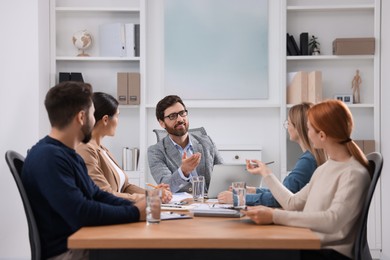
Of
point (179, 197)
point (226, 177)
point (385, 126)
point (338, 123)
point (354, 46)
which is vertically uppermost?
point (354, 46)

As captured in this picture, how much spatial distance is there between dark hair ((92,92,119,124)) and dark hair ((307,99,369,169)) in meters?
1.27

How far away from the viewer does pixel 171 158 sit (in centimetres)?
414

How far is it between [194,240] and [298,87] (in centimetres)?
355

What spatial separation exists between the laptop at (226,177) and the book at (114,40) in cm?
244

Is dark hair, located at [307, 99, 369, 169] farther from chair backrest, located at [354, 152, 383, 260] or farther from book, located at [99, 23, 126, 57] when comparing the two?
book, located at [99, 23, 126, 57]

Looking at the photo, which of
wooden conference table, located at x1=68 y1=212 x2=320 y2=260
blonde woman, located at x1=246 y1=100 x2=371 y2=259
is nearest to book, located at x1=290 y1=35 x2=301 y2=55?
blonde woman, located at x1=246 y1=100 x2=371 y2=259

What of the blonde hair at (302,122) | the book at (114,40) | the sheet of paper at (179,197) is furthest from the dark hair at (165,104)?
the book at (114,40)

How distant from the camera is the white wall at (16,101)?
15.8 feet

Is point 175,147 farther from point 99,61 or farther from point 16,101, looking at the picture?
point 99,61

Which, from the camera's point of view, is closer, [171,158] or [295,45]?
[171,158]

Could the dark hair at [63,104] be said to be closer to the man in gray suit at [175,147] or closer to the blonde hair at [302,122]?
the blonde hair at [302,122]

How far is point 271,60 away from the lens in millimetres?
5672

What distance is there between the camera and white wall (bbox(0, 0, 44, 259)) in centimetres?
482

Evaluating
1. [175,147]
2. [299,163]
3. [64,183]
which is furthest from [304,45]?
[64,183]
